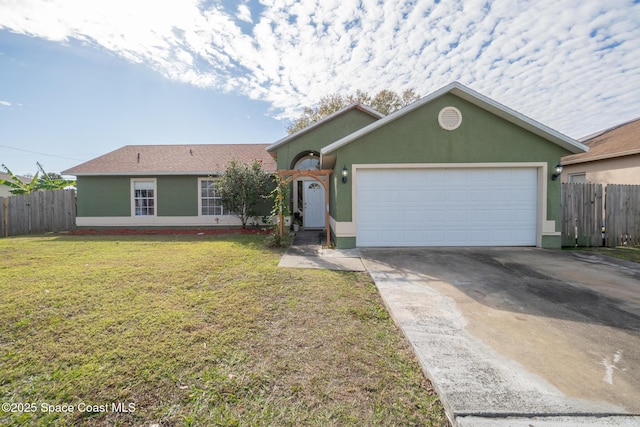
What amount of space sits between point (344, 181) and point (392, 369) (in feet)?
19.8

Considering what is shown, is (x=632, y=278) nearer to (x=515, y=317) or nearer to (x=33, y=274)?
(x=515, y=317)

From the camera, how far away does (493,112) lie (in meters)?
7.78

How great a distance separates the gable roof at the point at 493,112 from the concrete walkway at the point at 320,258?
123 inches

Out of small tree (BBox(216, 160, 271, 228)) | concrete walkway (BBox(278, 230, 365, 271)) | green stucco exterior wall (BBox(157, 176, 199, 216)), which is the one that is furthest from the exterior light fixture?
green stucco exterior wall (BBox(157, 176, 199, 216))

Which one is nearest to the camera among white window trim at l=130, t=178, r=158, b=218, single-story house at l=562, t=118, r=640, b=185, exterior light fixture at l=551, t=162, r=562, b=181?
exterior light fixture at l=551, t=162, r=562, b=181

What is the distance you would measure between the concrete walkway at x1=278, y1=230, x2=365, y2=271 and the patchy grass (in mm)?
7159

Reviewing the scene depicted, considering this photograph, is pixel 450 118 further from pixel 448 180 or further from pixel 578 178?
pixel 578 178

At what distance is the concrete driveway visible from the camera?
2.00 metres

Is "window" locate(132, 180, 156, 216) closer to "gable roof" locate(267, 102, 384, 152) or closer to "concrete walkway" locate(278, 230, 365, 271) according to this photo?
"gable roof" locate(267, 102, 384, 152)

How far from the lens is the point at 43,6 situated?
294 inches

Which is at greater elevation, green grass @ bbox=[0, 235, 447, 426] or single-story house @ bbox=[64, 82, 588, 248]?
single-story house @ bbox=[64, 82, 588, 248]

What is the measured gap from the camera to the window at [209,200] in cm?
1292

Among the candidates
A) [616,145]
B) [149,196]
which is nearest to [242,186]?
[149,196]

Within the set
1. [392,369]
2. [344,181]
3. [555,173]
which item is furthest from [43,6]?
[555,173]
